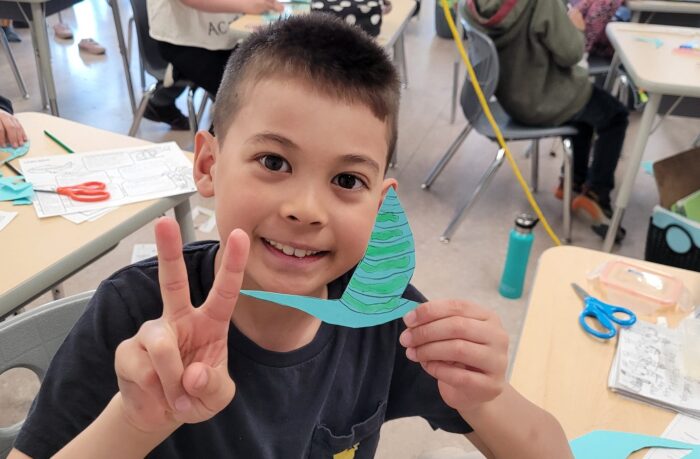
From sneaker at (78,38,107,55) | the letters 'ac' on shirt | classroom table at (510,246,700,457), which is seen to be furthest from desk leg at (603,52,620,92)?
sneaker at (78,38,107,55)

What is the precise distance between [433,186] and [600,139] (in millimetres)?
832

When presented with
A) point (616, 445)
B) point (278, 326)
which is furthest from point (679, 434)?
point (278, 326)

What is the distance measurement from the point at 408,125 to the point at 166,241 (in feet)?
11.4

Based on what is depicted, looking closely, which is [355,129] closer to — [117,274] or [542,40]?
[117,274]

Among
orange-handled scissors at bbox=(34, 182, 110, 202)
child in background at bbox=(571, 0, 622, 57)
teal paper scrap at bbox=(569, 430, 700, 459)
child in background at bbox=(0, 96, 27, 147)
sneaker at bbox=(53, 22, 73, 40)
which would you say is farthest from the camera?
sneaker at bbox=(53, 22, 73, 40)

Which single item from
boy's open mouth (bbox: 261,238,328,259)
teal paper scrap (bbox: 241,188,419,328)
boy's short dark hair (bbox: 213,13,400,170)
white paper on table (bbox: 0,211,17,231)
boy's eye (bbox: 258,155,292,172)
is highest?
boy's short dark hair (bbox: 213,13,400,170)

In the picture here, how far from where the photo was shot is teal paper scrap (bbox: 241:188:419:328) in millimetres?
604

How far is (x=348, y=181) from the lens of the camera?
2.40 feet

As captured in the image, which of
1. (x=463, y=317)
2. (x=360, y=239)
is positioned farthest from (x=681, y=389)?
(x=360, y=239)

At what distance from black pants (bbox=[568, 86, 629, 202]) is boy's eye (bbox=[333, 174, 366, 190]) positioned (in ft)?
7.27

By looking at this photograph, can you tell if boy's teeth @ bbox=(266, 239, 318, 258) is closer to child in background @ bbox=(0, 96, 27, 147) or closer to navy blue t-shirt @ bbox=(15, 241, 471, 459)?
navy blue t-shirt @ bbox=(15, 241, 471, 459)

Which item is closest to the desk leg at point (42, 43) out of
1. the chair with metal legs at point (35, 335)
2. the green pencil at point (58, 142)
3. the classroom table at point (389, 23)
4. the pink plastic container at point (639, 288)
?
the classroom table at point (389, 23)

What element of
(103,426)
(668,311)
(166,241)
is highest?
(166,241)

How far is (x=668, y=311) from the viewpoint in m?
1.13
